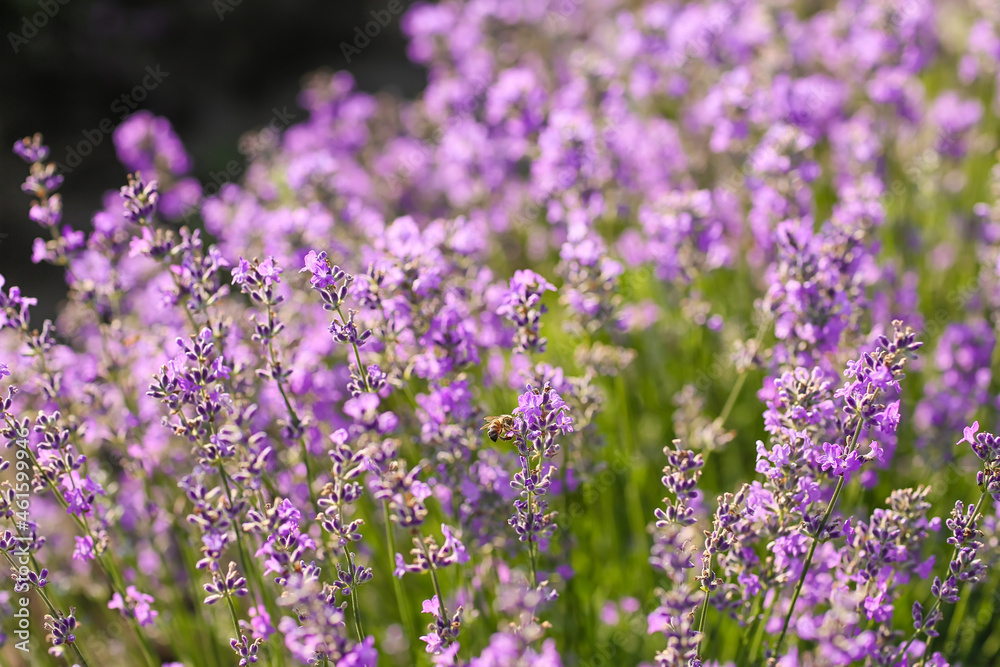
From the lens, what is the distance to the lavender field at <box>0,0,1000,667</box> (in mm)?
2174

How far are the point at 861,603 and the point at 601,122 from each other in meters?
2.72

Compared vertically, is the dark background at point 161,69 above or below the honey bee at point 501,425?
above

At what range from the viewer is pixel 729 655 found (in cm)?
307

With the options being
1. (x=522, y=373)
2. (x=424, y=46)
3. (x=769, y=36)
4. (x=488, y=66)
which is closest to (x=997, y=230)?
(x=769, y=36)
